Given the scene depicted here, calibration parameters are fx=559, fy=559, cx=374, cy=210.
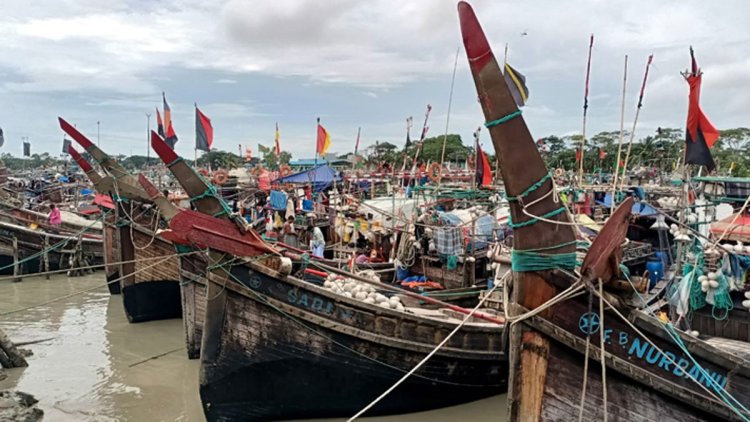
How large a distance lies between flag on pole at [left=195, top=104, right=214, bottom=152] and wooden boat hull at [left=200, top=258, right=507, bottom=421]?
9893 millimetres

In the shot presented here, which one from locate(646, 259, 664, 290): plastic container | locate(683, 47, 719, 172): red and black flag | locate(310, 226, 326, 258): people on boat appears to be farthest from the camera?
locate(310, 226, 326, 258): people on boat

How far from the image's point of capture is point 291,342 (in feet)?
25.4

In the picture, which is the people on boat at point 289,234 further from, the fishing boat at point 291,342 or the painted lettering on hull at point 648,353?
the painted lettering on hull at point 648,353

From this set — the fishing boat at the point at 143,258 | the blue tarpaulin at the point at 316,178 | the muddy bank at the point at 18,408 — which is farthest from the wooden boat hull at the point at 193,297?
A: the blue tarpaulin at the point at 316,178

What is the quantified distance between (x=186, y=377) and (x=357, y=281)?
4026mm

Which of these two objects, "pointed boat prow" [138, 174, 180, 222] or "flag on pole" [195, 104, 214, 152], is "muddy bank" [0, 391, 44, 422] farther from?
"flag on pole" [195, 104, 214, 152]

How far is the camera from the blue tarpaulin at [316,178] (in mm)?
20672

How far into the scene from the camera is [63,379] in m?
10.4

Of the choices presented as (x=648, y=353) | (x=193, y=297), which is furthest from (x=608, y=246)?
(x=193, y=297)

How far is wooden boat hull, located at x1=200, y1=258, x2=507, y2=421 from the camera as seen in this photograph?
300 inches

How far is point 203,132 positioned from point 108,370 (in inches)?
307

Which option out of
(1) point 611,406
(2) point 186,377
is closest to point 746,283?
(1) point 611,406

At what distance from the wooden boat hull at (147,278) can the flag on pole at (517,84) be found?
334 inches

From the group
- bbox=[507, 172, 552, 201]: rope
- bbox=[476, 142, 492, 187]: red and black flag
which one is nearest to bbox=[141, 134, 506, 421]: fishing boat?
bbox=[507, 172, 552, 201]: rope
